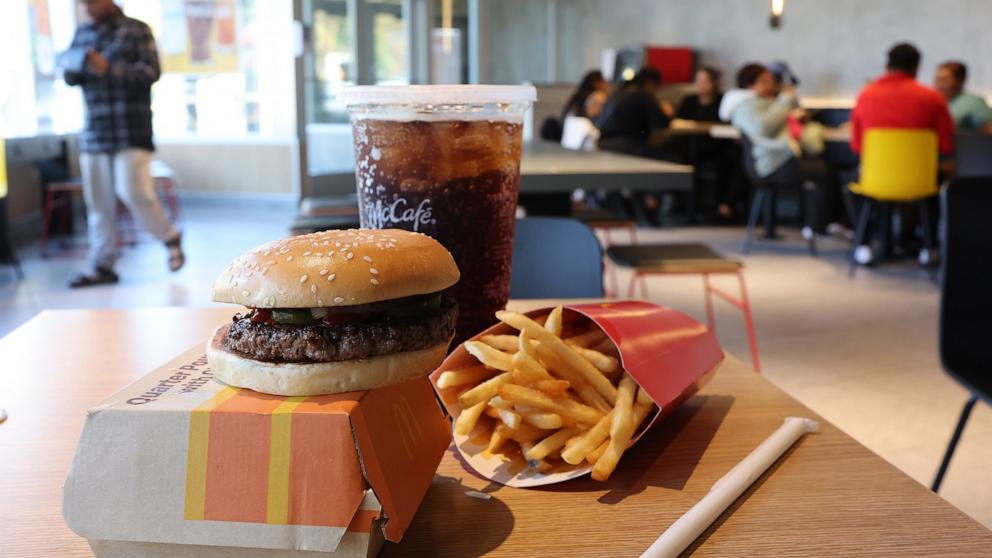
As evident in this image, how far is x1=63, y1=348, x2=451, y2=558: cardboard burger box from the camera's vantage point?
61 centimetres

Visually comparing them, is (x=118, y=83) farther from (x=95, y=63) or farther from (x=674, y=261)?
(x=674, y=261)

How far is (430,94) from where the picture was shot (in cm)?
93

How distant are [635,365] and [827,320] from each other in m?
4.30

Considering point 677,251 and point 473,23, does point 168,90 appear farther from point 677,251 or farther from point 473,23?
point 677,251

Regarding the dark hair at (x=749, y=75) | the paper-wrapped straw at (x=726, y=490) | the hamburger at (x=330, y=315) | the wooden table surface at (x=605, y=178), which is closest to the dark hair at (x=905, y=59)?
the dark hair at (x=749, y=75)

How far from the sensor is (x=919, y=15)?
884 centimetres

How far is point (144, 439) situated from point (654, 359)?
1.53 ft

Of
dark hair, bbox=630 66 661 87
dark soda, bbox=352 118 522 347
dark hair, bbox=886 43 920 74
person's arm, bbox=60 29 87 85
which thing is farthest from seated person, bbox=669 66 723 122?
dark soda, bbox=352 118 522 347

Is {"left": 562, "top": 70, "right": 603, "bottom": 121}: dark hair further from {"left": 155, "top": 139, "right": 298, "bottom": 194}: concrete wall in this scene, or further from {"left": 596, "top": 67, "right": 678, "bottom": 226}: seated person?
{"left": 155, "top": 139, "right": 298, "bottom": 194}: concrete wall

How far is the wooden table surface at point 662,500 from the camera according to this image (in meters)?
0.69

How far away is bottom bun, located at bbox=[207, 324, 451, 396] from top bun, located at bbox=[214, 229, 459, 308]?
0.04m

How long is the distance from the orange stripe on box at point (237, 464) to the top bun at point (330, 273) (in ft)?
0.32

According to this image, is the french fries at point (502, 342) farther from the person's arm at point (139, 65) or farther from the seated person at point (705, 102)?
the seated person at point (705, 102)

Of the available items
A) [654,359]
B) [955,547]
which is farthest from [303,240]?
[955,547]
